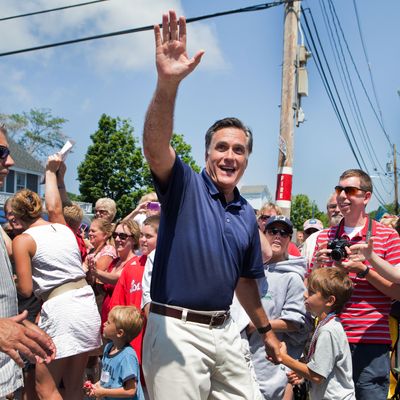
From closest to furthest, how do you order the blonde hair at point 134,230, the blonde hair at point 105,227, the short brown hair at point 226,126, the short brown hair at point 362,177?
the short brown hair at point 226,126 < the short brown hair at point 362,177 < the blonde hair at point 134,230 < the blonde hair at point 105,227

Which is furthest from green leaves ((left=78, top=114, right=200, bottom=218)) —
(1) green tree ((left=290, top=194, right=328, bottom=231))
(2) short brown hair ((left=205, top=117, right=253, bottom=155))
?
(2) short brown hair ((left=205, top=117, right=253, bottom=155))

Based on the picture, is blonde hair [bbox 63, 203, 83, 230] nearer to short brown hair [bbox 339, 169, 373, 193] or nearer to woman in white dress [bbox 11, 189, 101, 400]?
woman in white dress [bbox 11, 189, 101, 400]

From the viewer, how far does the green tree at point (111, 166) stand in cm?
4269

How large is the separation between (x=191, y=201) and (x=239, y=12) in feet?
28.1

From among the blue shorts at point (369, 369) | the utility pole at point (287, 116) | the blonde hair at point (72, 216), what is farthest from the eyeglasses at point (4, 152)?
the utility pole at point (287, 116)

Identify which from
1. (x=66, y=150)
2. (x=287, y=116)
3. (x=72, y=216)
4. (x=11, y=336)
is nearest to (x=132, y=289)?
(x=72, y=216)

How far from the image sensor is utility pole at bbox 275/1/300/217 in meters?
9.09

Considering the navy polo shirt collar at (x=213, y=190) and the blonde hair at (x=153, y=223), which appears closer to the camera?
the navy polo shirt collar at (x=213, y=190)

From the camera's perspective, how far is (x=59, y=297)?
4.75 m

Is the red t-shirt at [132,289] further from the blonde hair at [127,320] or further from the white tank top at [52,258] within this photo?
the white tank top at [52,258]

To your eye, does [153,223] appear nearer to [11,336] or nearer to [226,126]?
[226,126]

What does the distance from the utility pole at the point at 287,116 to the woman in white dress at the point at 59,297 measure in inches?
192

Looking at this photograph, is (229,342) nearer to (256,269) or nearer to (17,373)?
(256,269)

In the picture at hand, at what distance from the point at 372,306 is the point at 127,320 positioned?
195 centimetres
